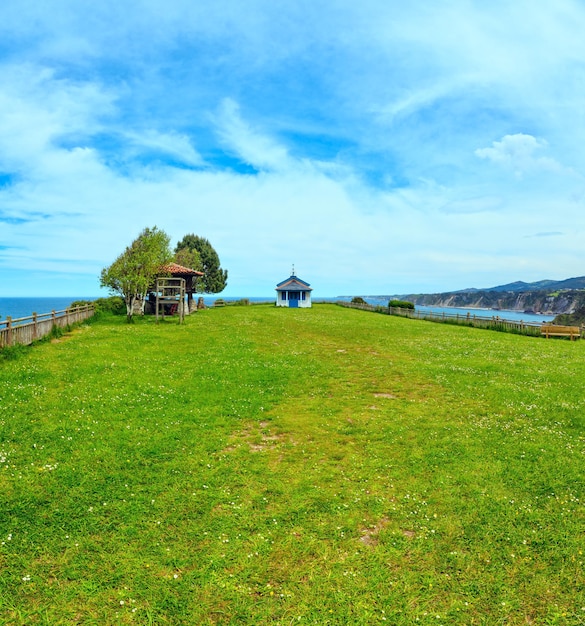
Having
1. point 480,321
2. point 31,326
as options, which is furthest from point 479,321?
point 31,326

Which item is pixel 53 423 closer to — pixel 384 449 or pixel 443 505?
pixel 384 449

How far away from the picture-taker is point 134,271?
38.7m

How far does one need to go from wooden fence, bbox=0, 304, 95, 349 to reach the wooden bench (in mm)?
40370

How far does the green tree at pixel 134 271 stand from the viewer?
125ft

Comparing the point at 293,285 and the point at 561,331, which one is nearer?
the point at 561,331

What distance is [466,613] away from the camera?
18.1ft

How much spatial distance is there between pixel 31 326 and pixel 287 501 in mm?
21970

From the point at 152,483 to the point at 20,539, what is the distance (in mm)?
2506

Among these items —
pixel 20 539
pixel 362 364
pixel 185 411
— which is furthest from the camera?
pixel 362 364

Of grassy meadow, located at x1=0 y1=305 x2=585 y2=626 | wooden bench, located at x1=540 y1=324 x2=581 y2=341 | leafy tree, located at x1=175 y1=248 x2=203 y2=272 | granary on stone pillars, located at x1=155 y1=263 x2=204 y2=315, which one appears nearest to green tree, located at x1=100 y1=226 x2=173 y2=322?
granary on stone pillars, located at x1=155 y1=263 x2=204 y2=315

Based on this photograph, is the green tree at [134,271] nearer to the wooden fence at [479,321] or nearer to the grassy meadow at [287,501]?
the grassy meadow at [287,501]

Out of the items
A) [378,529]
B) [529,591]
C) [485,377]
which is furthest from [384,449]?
[485,377]

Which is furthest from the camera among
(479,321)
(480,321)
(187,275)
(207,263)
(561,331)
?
(207,263)

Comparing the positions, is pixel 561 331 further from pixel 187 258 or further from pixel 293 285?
pixel 187 258
